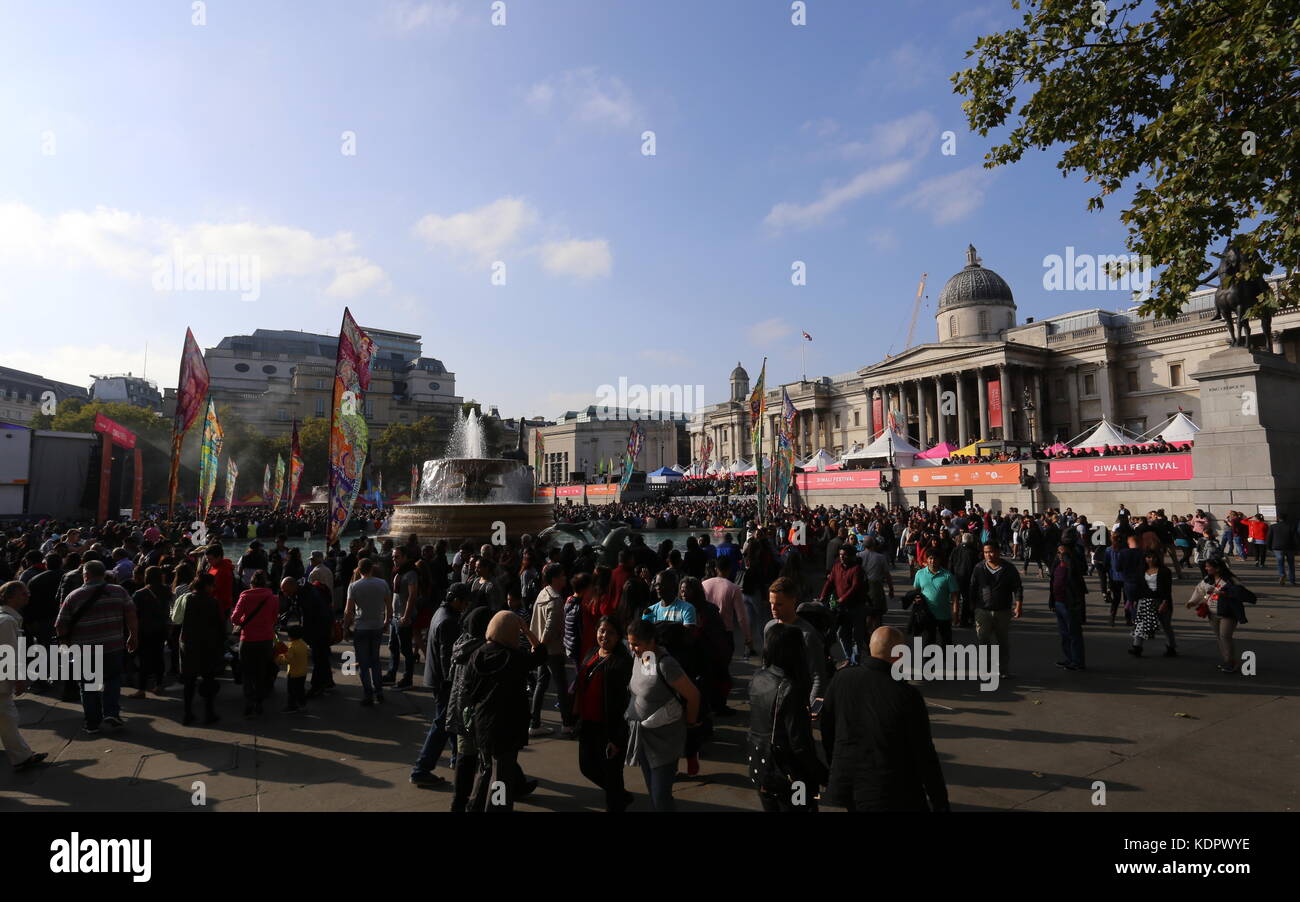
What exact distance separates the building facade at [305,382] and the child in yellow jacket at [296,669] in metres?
84.9

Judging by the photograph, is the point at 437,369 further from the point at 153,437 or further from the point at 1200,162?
the point at 1200,162

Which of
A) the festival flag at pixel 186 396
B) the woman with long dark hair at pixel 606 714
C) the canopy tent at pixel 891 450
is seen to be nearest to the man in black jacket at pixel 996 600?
the woman with long dark hair at pixel 606 714

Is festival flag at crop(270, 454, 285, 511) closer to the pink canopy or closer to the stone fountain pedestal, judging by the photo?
the stone fountain pedestal

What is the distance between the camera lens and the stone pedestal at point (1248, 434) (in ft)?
54.4

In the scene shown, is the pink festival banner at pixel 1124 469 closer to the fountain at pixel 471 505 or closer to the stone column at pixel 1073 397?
the fountain at pixel 471 505

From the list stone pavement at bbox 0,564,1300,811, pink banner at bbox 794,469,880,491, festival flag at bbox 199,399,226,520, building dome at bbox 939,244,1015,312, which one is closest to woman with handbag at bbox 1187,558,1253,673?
stone pavement at bbox 0,564,1300,811

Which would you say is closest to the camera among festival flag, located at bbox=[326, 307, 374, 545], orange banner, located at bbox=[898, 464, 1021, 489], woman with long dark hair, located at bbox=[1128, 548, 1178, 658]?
woman with long dark hair, located at bbox=[1128, 548, 1178, 658]

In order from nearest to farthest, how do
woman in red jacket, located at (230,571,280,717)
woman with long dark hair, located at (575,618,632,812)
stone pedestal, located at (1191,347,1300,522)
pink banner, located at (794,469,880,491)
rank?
woman with long dark hair, located at (575,618,632,812) < woman in red jacket, located at (230,571,280,717) < stone pedestal, located at (1191,347,1300,522) < pink banner, located at (794,469,880,491)

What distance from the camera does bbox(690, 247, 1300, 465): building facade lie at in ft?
178

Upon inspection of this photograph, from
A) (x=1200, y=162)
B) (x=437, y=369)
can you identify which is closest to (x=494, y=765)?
(x=1200, y=162)

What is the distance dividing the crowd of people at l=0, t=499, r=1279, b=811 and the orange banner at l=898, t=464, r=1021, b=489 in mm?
21067

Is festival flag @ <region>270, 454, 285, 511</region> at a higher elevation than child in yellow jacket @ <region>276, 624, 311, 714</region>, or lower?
higher

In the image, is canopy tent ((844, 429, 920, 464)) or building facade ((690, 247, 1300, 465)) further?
building facade ((690, 247, 1300, 465))

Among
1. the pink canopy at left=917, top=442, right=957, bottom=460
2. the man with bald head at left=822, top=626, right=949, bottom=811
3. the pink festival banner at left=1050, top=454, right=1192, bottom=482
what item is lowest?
the man with bald head at left=822, top=626, right=949, bottom=811
